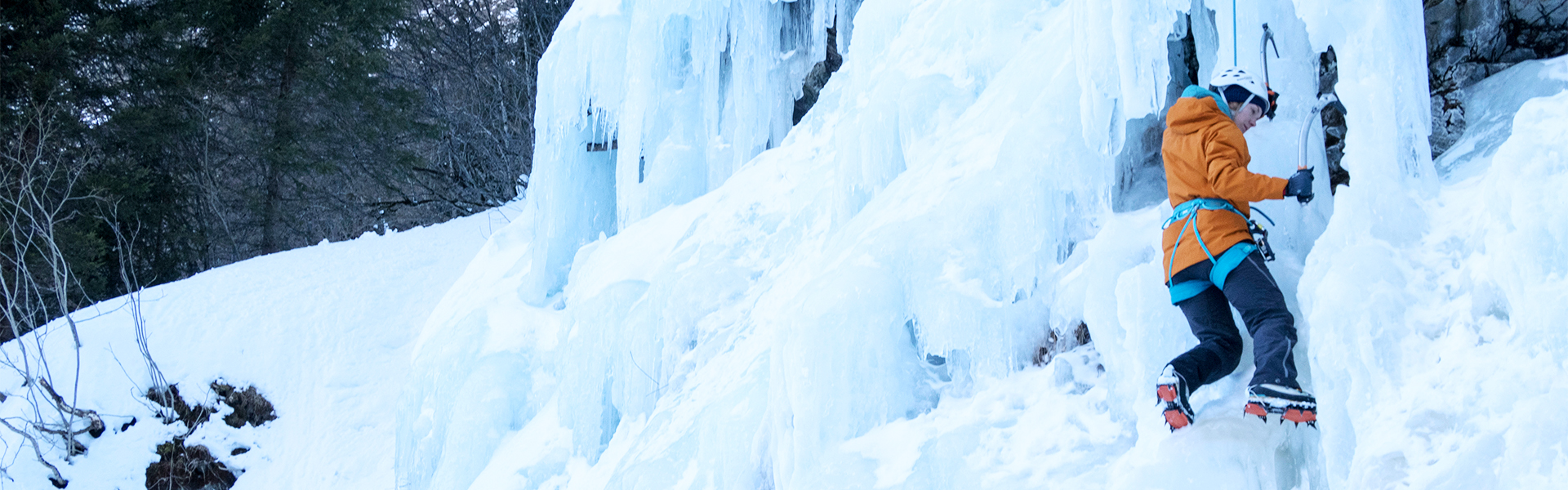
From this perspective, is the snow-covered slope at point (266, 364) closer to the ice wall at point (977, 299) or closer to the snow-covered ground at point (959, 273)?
the snow-covered ground at point (959, 273)

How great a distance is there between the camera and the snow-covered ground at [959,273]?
2.32 metres

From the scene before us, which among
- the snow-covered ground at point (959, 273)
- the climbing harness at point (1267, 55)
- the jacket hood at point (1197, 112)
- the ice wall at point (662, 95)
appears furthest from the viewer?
the ice wall at point (662, 95)

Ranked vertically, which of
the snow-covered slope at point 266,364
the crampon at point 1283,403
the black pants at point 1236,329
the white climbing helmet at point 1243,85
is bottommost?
the snow-covered slope at point 266,364

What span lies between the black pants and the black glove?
18 centimetres

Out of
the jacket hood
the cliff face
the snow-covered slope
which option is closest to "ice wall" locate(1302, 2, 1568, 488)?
the jacket hood

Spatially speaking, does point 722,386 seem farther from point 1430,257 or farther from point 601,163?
point 601,163

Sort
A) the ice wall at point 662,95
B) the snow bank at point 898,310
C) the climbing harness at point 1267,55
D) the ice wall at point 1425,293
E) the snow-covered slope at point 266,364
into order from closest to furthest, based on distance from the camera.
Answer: the ice wall at point 1425,293 → the snow bank at point 898,310 → the climbing harness at point 1267,55 → the ice wall at point 662,95 → the snow-covered slope at point 266,364

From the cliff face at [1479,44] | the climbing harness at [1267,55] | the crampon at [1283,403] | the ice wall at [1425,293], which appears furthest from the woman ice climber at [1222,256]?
the cliff face at [1479,44]

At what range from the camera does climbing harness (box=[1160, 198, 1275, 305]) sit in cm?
260

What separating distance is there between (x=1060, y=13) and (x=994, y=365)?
5.57 ft

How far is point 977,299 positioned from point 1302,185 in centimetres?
116

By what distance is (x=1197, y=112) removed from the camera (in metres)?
2.76

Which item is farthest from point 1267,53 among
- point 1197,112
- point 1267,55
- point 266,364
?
point 266,364

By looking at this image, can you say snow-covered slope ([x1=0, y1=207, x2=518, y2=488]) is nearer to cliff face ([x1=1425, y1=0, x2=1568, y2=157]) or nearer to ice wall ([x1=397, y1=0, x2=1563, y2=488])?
ice wall ([x1=397, y1=0, x2=1563, y2=488])
